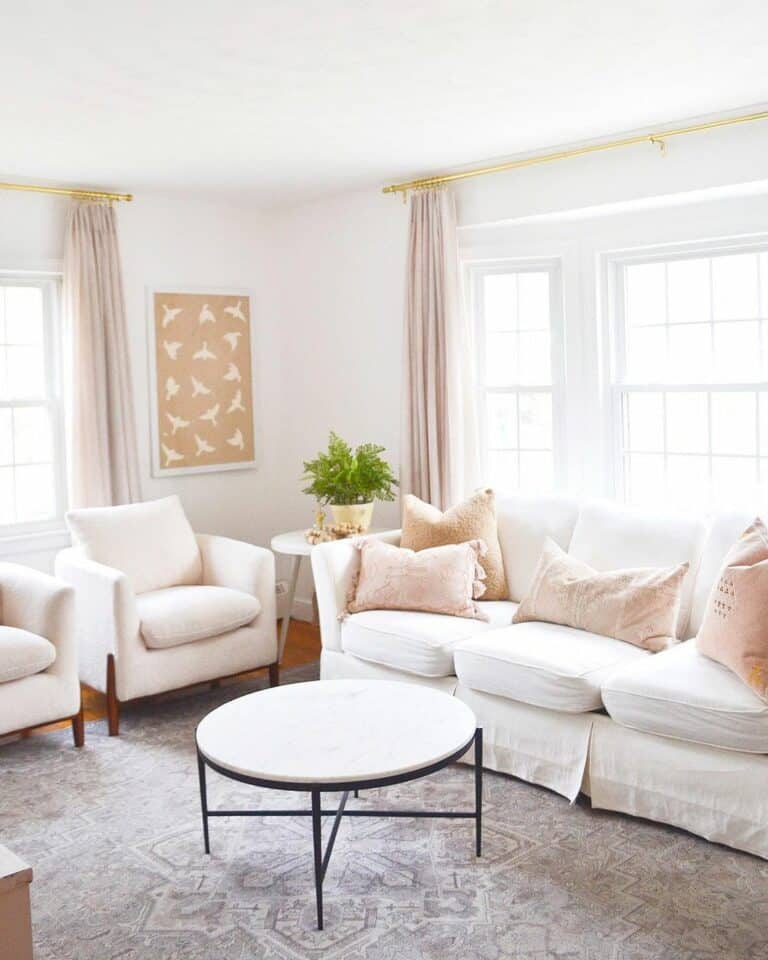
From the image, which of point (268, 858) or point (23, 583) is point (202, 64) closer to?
point (23, 583)

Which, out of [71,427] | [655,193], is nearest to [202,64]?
[655,193]

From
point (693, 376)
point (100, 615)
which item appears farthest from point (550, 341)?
point (100, 615)

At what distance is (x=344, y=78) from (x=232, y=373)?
2681 mm

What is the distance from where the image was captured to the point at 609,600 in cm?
378

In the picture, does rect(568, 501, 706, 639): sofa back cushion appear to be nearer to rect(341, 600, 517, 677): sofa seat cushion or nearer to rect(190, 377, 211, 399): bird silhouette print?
rect(341, 600, 517, 677): sofa seat cushion

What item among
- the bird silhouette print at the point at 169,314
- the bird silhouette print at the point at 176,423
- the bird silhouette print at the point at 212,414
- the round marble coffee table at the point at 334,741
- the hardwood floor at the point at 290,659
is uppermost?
the bird silhouette print at the point at 169,314

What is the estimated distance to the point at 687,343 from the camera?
4629 mm

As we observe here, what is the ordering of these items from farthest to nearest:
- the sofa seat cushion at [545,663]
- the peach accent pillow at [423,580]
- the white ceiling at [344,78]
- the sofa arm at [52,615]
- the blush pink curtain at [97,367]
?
the blush pink curtain at [97,367]
the peach accent pillow at [423,580]
the sofa arm at [52,615]
the sofa seat cushion at [545,663]
the white ceiling at [344,78]

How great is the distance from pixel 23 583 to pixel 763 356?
327cm

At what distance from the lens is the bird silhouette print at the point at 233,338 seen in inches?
234

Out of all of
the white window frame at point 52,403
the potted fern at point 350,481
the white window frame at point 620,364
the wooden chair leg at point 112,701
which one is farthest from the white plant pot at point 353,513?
the white window frame at point 52,403

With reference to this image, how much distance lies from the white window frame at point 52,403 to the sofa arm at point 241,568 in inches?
34.2

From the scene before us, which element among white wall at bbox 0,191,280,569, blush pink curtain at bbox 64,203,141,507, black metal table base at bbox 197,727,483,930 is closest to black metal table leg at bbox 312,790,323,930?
black metal table base at bbox 197,727,483,930

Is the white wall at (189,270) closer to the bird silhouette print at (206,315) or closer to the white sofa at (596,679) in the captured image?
the bird silhouette print at (206,315)
